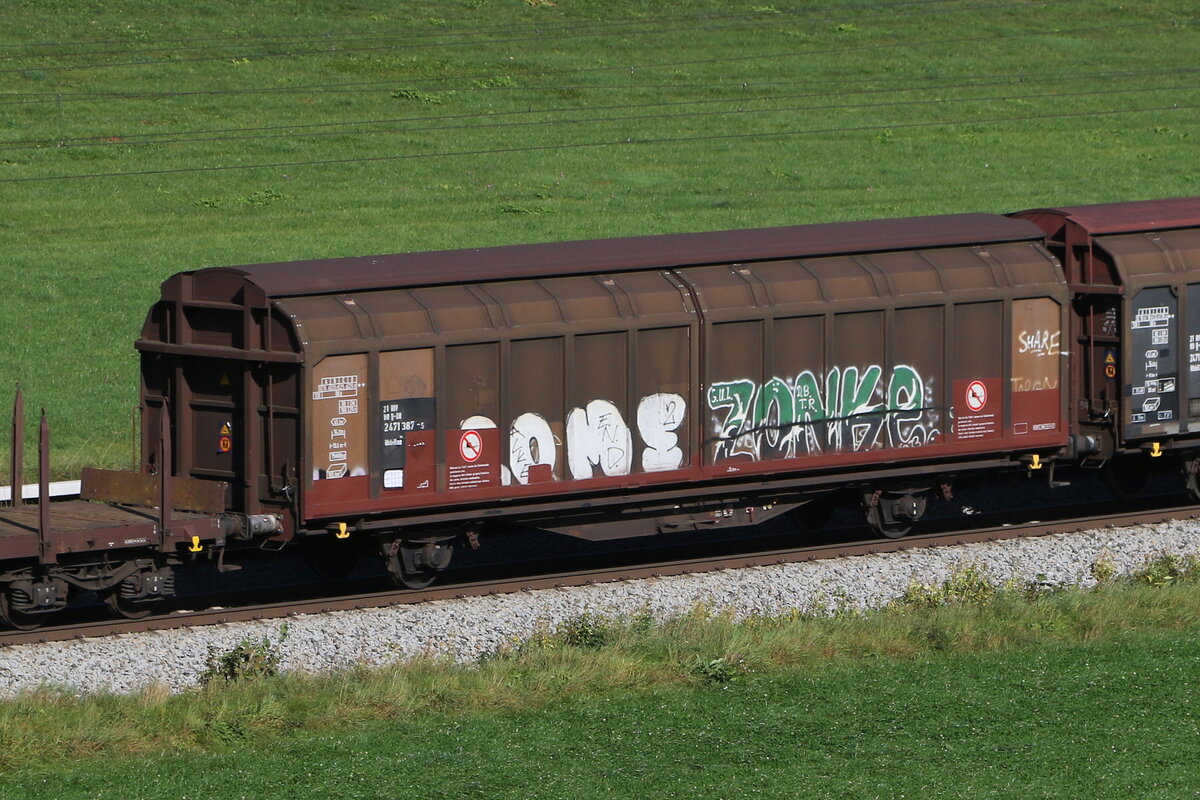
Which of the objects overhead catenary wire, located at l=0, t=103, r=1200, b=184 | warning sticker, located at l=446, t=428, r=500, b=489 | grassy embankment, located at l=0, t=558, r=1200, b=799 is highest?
overhead catenary wire, located at l=0, t=103, r=1200, b=184

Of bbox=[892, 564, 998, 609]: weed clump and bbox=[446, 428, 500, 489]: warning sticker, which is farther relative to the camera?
bbox=[446, 428, 500, 489]: warning sticker

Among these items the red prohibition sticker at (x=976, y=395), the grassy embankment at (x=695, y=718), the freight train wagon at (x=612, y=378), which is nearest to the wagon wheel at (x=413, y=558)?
the freight train wagon at (x=612, y=378)

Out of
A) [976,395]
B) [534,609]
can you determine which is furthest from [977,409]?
[534,609]

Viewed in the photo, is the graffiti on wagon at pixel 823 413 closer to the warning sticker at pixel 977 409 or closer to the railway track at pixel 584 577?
the warning sticker at pixel 977 409

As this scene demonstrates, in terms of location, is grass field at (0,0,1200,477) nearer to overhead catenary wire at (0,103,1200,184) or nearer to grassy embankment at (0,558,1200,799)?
overhead catenary wire at (0,103,1200,184)

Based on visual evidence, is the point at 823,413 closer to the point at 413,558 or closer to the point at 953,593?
the point at 953,593

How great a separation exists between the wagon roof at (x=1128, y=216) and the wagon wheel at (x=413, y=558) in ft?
28.1

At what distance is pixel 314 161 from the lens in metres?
39.9

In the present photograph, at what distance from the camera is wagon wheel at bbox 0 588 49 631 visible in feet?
55.4

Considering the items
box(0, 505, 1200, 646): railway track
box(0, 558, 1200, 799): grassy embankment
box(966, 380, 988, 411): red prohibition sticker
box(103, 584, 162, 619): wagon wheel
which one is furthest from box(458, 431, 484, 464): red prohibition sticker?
box(966, 380, 988, 411): red prohibition sticker

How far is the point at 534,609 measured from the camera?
18016mm

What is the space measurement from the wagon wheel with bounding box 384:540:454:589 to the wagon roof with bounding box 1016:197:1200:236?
Result: 8580 millimetres

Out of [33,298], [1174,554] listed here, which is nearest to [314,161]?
[33,298]

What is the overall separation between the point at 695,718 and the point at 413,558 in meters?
5.35
